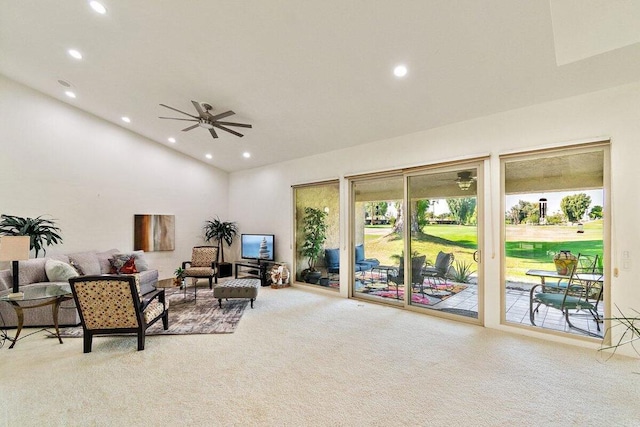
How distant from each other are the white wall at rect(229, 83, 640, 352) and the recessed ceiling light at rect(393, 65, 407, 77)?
1383 mm

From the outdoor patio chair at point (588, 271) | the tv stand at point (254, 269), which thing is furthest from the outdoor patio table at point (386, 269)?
the tv stand at point (254, 269)

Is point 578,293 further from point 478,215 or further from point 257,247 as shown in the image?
point 257,247

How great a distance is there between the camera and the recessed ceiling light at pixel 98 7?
2.97 meters

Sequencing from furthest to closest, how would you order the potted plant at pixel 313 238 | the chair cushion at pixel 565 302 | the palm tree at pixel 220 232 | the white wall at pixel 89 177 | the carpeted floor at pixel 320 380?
the palm tree at pixel 220 232
the potted plant at pixel 313 238
the white wall at pixel 89 177
the chair cushion at pixel 565 302
the carpeted floor at pixel 320 380

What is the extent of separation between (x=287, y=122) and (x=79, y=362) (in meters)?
4.08

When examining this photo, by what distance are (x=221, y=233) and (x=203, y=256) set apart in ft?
3.17

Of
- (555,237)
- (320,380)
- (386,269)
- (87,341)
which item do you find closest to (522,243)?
(555,237)

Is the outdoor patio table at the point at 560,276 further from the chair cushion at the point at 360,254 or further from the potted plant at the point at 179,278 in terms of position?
the potted plant at the point at 179,278

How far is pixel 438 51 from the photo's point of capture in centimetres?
285

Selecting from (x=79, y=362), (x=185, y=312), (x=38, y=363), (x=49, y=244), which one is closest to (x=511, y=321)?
(x=185, y=312)

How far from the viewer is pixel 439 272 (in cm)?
447

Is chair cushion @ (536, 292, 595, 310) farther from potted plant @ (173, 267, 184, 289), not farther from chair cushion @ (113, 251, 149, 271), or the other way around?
chair cushion @ (113, 251, 149, 271)

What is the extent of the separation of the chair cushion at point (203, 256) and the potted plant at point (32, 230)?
7.93ft

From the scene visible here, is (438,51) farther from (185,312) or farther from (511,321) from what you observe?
(185,312)
